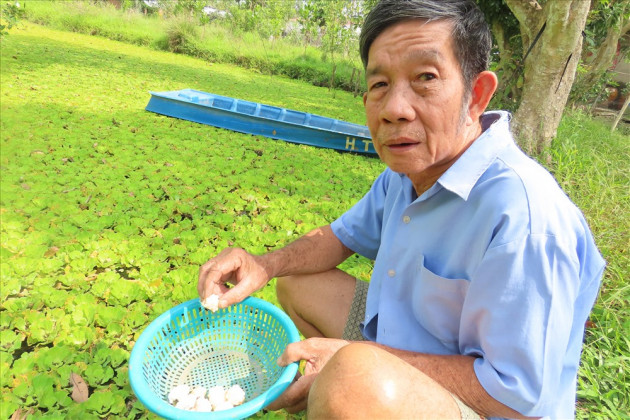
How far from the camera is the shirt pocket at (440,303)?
3.73ft

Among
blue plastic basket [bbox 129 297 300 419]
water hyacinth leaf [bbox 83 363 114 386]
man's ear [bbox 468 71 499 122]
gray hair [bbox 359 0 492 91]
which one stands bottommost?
water hyacinth leaf [bbox 83 363 114 386]

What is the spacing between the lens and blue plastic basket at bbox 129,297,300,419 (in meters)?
1.47

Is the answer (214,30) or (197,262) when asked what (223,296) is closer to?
(197,262)

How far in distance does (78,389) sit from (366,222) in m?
1.49

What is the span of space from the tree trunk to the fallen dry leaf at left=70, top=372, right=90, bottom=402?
4.44m

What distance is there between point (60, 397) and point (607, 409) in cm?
239

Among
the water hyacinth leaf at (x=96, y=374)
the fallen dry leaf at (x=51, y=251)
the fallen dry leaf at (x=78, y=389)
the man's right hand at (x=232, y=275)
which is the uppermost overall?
the man's right hand at (x=232, y=275)

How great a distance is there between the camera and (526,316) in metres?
0.94

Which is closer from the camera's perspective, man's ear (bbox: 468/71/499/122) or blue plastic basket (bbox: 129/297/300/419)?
man's ear (bbox: 468/71/499/122)

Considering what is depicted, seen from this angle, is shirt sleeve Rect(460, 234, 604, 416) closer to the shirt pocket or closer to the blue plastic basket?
the shirt pocket

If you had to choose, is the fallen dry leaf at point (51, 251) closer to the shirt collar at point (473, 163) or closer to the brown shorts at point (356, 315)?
the brown shorts at point (356, 315)

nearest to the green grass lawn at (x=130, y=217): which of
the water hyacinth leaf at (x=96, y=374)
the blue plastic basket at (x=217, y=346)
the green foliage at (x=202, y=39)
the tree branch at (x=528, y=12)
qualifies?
the water hyacinth leaf at (x=96, y=374)

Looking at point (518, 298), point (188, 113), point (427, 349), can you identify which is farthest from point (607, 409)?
point (188, 113)

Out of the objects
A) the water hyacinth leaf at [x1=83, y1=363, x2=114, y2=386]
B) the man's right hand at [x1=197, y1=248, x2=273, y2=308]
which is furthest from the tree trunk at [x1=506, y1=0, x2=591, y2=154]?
the water hyacinth leaf at [x1=83, y1=363, x2=114, y2=386]
